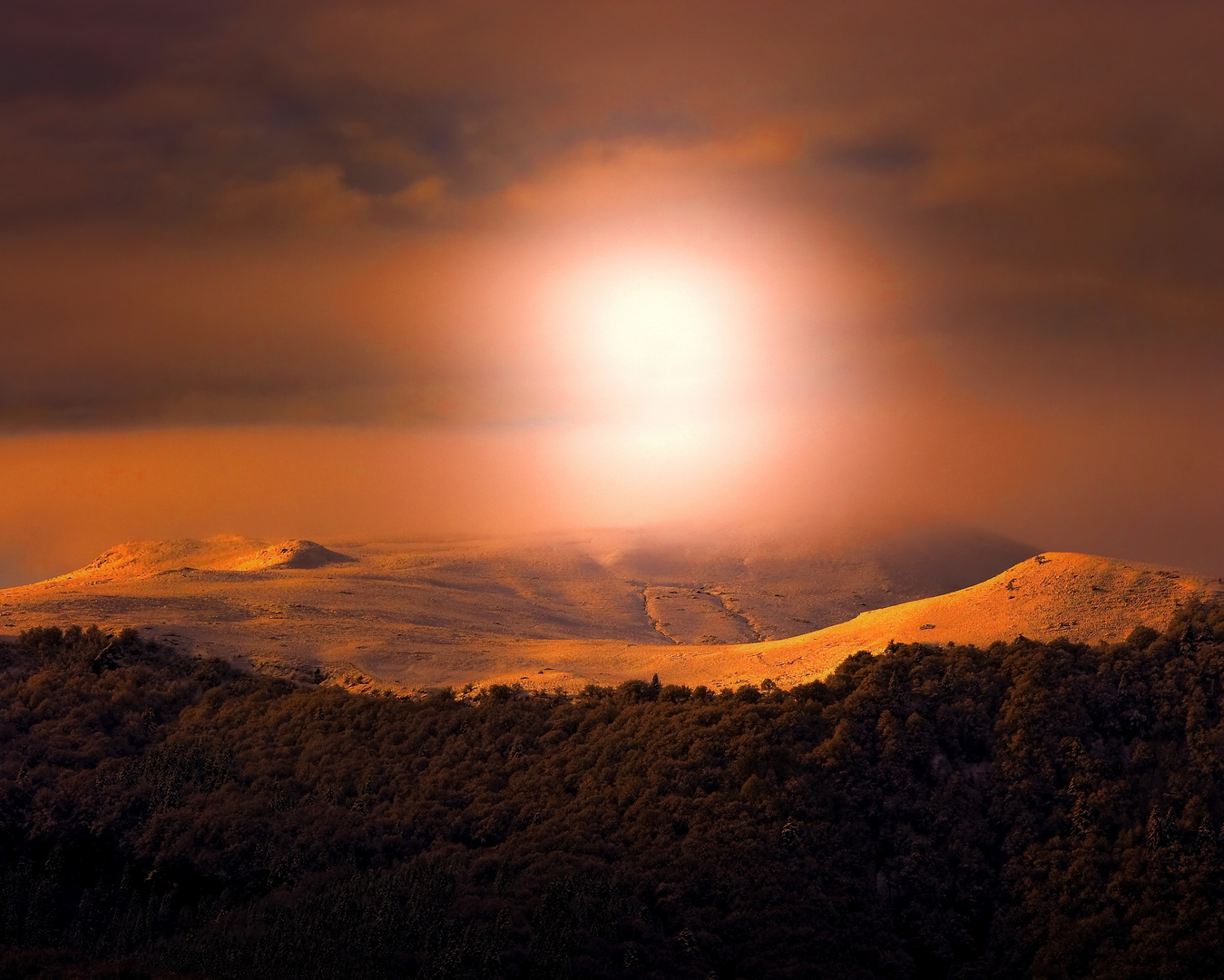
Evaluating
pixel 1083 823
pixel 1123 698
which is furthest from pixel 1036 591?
pixel 1083 823

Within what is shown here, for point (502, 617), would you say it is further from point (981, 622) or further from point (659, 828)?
point (659, 828)

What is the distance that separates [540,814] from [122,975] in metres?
24.5

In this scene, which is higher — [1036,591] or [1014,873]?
[1036,591]

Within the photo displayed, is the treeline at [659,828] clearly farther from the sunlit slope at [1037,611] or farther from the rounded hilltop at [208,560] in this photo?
the rounded hilltop at [208,560]

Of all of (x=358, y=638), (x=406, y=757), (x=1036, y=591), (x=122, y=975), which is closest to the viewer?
(x=122, y=975)

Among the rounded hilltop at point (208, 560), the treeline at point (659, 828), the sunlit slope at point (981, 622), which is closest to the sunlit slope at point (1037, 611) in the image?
the sunlit slope at point (981, 622)

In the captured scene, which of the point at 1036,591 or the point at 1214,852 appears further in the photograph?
the point at 1036,591

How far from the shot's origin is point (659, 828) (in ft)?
240

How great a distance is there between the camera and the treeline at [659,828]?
64875 millimetres

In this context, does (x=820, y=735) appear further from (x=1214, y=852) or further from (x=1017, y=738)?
(x=1214, y=852)

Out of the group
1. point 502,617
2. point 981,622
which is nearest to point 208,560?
point 502,617

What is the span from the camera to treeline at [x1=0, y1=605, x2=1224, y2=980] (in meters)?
64.9

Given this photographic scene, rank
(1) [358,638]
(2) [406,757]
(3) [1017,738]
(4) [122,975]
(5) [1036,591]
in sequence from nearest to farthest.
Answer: (4) [122,975] < (3) [1017,738] < (2) [406,757] < (5) [1036,591] < (1) [358,638]

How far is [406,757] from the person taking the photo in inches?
3388
